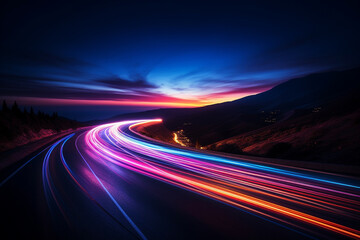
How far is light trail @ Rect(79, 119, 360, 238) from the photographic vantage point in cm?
346

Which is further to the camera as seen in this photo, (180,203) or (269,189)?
(269,189)

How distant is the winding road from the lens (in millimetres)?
3055

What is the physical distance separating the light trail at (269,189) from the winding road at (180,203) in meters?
0.02

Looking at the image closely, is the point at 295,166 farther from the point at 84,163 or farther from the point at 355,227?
the point at 84,163

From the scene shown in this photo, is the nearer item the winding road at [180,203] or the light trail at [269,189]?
the winding road at [180,203]

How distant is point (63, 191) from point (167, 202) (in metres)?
3.53

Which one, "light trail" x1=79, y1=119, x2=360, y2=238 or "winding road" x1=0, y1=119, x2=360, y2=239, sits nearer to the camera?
"winding road" x1=0, y1=119, x2=360, y2=239

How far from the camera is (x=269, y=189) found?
474cm

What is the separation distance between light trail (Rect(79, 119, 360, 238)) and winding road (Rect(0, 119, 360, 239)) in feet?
0.08

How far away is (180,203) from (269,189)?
2988 millimetres

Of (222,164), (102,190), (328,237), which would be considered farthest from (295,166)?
(102,190)

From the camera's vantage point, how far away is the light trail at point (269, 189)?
11.4ft

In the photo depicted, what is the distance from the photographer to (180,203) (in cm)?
409

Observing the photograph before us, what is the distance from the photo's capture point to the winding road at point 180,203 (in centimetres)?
305
